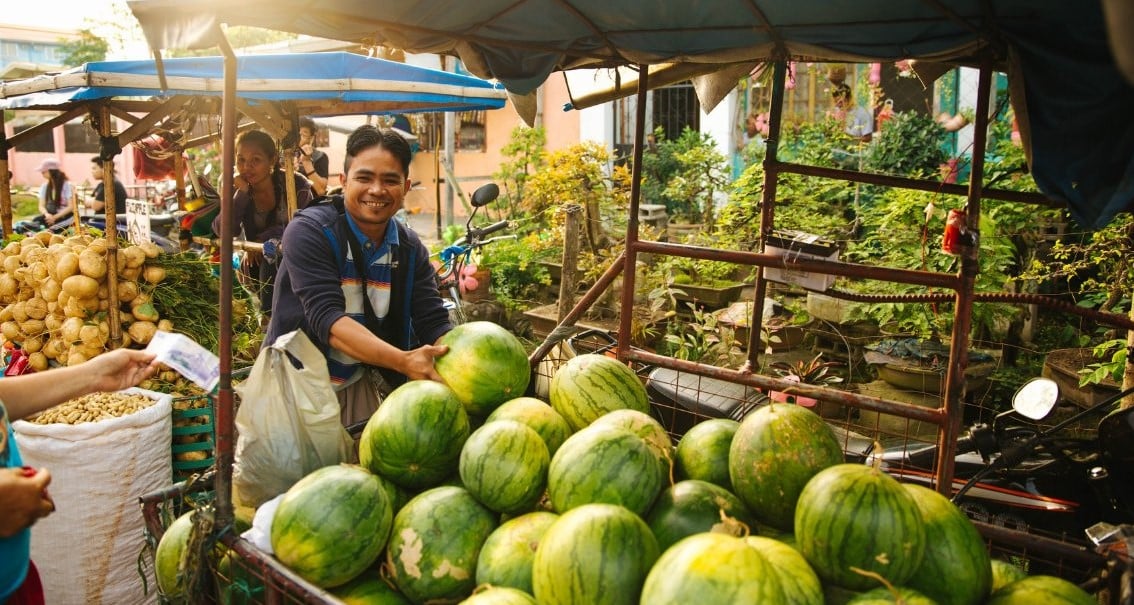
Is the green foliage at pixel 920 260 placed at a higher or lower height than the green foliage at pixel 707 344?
higher

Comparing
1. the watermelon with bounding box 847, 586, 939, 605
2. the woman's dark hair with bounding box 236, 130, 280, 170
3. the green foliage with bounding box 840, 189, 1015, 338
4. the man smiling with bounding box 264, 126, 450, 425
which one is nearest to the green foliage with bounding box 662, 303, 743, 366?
the green foliage with bounding box 840, 189, 1015, 338

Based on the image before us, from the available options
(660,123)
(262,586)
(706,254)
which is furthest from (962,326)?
(660,123)

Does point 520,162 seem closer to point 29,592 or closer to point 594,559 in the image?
point 29,592

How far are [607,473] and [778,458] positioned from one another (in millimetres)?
452

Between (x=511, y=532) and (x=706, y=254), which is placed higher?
(x=706, y=254)

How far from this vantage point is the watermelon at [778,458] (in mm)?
1939

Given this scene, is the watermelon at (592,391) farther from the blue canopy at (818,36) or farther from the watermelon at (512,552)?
the blue canopy at (818,36)

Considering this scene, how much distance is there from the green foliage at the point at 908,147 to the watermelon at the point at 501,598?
7936 millimetres

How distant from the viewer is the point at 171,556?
222 centimetres

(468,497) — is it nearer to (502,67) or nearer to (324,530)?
(324,530)

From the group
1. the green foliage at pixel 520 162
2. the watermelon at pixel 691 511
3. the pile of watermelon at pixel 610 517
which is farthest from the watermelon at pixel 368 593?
the green foliage at pixel 520 162

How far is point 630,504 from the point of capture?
1.90 m

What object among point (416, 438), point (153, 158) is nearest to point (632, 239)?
point (416, 438)

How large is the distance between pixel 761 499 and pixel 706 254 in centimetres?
120
